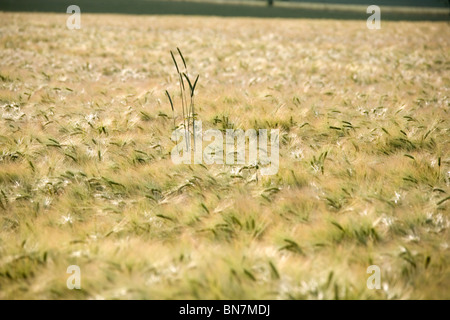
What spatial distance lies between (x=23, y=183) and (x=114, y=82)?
4.43 m

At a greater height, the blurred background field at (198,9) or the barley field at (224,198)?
the blurred background field at (198,9)

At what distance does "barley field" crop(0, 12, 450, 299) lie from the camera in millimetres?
1812

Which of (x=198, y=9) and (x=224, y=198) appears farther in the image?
(x=198, y=9)

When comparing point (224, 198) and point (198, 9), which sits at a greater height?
point (198, 9)

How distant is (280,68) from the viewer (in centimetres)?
866

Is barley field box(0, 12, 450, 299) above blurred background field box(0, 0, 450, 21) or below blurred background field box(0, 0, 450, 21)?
below

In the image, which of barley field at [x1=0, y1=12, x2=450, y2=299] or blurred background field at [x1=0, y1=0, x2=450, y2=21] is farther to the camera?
blurred background field at [x1=0, y1=0, x2=450, y2=21]

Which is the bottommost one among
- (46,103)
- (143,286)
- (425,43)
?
(143,286)

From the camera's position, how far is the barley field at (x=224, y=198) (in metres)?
1.81

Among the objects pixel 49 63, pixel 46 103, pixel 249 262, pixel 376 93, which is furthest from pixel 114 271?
pixel 49 63

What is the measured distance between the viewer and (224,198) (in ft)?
8.70

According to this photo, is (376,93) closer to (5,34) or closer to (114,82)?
(114,82)

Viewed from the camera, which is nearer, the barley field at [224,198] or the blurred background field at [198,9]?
the barley field at [224,198]

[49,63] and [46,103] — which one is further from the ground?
[49,63]
